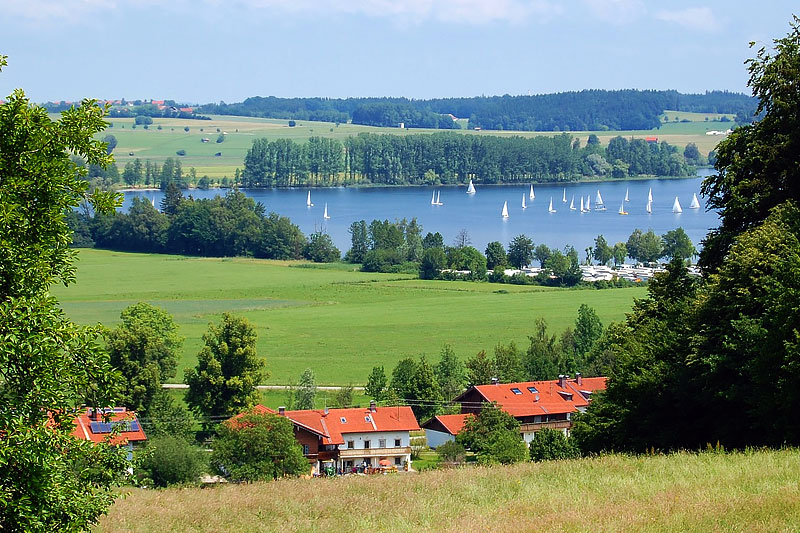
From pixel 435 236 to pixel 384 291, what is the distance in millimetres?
20869

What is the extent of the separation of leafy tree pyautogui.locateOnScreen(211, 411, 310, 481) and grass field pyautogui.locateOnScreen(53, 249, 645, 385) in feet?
44.0

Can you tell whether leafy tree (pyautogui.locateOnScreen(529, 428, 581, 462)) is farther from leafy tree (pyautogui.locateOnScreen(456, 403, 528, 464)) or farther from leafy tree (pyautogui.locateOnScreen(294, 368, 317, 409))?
leafy tree (pyautogui.locateOnScreen(294, 368, 317, 409))

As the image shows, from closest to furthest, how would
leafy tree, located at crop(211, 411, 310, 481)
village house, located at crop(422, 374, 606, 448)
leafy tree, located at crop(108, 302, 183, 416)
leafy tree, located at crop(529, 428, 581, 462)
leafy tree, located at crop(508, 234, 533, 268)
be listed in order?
leafy tree, located at crop(529, 428, 581, 462) → leafy tree, located at crop(211, 411, 310, 481) → village house, located at crop(422, 374, 606, 448) → leafy tree, located at crop(108, 302, 183, 416) → leafy tree, located at crop(508, 234, 533, 268)

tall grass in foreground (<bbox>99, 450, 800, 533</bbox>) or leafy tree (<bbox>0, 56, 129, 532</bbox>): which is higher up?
leafy tree (<bbox>0, 56, 129, 532</bbox>)

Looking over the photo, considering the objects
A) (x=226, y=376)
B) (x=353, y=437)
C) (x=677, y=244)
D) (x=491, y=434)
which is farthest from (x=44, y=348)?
(x=677, y=244)

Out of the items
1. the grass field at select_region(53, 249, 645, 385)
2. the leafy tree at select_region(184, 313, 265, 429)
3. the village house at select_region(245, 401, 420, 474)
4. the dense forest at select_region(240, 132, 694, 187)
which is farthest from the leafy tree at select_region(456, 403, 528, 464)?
the dense forest at select_region(240, 132, 694, 187)

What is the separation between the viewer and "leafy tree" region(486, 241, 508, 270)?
3182 inches

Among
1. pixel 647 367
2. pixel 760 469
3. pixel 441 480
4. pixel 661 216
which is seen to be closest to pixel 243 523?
pixel 441 480

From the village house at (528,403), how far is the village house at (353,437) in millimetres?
1206

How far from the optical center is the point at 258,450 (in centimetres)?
2559

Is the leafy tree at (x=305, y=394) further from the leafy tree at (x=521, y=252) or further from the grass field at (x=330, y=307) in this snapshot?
the leafy tree at (x=521, y=252)

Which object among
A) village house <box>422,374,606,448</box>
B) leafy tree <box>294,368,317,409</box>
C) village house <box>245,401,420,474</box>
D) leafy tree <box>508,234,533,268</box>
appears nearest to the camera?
village house <box>245,401,420,474</box>

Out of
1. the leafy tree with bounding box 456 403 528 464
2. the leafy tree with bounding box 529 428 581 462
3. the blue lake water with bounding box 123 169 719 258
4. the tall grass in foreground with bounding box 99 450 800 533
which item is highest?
the tall grass in foreground with bounding box 99 450 800 533

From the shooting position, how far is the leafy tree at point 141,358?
34.2 metres
